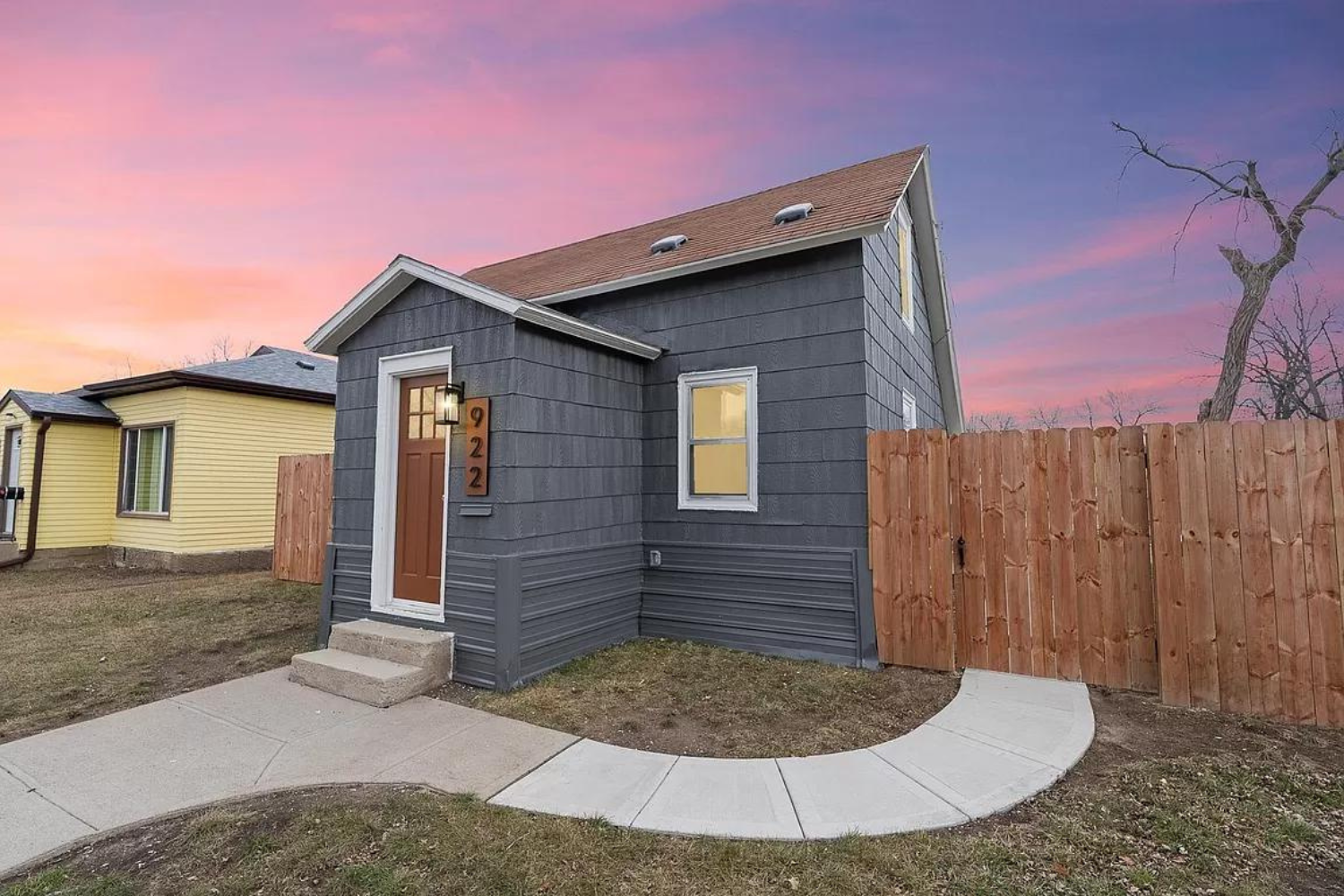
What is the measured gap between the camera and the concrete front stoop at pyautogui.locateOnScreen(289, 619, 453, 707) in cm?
434

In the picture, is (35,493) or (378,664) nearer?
(378,664)

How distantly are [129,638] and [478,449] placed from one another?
15.8 ft

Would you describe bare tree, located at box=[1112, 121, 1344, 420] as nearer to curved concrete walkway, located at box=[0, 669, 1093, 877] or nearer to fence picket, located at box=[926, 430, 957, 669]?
fence picket, located at box=[926, 430, 957, 669]

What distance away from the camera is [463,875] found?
2.27m

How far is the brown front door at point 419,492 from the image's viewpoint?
5320 mm

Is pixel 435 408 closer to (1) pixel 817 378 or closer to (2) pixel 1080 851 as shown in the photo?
(1) pixel 817 378

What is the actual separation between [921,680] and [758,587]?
1628 millimetres

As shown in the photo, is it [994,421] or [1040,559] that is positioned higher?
[994,421]

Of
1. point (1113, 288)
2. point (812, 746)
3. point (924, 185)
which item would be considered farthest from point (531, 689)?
point (1113, 288)

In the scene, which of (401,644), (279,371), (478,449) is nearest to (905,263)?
(478,449)

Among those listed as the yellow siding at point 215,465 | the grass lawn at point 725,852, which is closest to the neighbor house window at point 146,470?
the yellow siding at point 215,465

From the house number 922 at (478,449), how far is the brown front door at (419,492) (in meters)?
0.54

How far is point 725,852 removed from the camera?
2.41 metres

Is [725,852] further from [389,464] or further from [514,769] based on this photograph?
[389,464]
